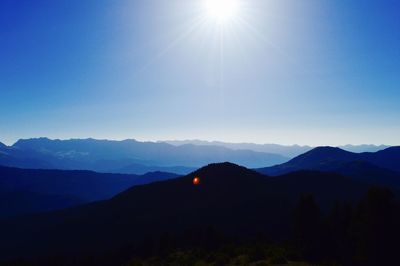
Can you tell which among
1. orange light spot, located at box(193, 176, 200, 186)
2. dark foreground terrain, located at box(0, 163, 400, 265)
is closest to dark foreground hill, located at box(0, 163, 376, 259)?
dark foreground terrain, located at box(0, 163, 400, 265)

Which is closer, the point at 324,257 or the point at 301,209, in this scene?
the point at 324,257

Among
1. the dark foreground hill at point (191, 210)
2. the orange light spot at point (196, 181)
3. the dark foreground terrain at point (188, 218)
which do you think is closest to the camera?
the dark foreground terrain at point (188, 218)

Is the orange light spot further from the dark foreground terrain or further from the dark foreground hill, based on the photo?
the dark foreground terrain

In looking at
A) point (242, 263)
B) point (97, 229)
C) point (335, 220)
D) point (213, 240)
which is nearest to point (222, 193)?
point (97, 229)

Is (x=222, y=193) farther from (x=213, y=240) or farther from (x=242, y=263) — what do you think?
(x=242, y=263)

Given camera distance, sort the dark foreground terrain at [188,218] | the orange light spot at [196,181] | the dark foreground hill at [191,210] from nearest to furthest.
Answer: the dark foreground terrain at [188,218] → the dark foreground hill at [191,210] → the orange light spot at [196,181]

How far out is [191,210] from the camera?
436 feet

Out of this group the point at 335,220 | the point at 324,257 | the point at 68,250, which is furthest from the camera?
the point at 68,250

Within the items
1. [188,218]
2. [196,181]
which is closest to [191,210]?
[188,218]

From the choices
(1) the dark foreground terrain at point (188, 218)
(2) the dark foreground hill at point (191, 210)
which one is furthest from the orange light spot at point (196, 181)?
(1) the dark foreground terrain at point (188, 218)

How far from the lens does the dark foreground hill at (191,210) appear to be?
120875 millimetres

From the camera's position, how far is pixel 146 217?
5497 inches

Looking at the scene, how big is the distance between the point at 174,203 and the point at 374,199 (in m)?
124

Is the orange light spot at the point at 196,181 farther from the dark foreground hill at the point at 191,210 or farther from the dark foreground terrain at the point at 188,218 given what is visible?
the dark foreground terrain at the point at 188,218
